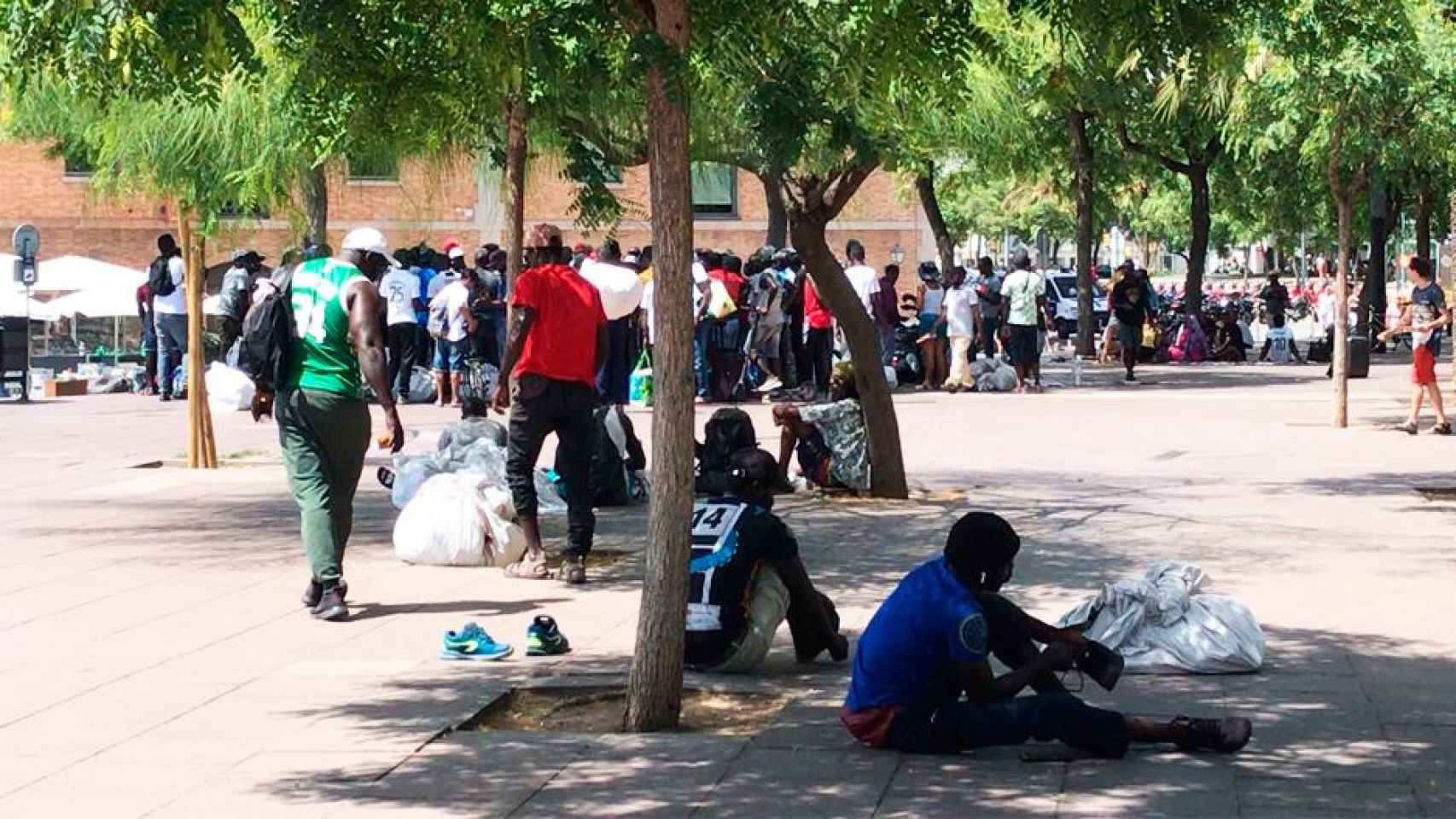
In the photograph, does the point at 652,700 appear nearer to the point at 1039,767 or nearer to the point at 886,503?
the point at 1039,767

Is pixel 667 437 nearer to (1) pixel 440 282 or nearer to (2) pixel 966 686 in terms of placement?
(2) pixel 966 686

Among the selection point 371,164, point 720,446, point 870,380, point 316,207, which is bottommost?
point 720,446

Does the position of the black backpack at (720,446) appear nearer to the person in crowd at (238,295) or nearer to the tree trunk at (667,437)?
the tree trunk at (667,437)

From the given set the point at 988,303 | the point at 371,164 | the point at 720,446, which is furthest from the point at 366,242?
the point at 988,303

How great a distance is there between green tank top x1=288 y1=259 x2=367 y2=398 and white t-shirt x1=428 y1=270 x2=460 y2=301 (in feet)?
49.1

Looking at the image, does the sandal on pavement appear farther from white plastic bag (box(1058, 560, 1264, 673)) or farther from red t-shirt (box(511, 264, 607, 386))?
white plastic bag (box(1058, 560, 1264, 673))

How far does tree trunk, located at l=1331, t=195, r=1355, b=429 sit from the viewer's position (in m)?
20.5

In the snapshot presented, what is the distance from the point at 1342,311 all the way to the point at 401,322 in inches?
421

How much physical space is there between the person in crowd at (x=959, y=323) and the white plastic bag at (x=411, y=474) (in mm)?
13358

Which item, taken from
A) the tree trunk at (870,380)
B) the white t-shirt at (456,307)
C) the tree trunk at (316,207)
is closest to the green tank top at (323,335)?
the tree trunk at (870,380)

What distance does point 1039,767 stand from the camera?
23.2 ft

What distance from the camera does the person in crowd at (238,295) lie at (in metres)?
18.7

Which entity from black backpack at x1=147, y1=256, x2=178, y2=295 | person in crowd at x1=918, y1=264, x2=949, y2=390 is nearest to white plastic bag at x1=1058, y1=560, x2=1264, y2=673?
person in crowd at x1=918, y1=264, x2=949, y2=390

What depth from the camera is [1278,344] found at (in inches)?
1471
